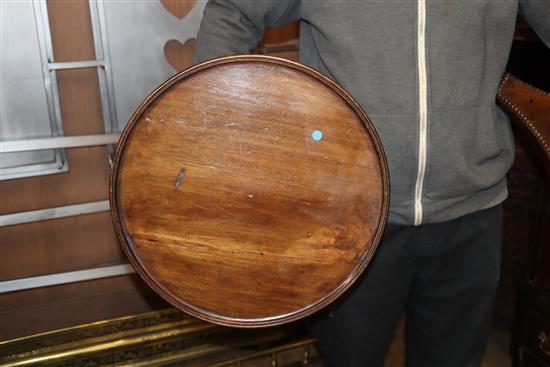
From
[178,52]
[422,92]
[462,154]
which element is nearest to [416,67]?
[422,92]

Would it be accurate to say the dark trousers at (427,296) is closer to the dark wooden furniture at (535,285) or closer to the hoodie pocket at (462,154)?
the hoodie pocket at (462,154)

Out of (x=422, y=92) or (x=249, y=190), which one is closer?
(x=249, y=190)

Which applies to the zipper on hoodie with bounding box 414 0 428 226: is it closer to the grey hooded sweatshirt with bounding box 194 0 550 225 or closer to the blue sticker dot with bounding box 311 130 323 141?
the grey hooded sweatshirt with bounding box 194 0 550 225

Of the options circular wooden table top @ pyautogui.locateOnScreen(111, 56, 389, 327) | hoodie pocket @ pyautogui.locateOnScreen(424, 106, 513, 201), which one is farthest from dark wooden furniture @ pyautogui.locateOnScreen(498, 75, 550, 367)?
circular wooden table top @ pyautogui.locateOnScreen(111, 56, 389, 327)

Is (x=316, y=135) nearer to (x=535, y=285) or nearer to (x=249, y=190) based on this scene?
(x=249, y=190)

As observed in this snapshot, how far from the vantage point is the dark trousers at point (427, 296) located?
133 centimetres

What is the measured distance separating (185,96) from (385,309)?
681 mm

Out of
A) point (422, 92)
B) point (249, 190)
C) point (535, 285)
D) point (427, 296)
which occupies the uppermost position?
point (422, 92)

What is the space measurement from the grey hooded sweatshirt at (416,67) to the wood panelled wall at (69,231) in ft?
Answer: 2.23

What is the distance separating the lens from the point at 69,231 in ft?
6.18

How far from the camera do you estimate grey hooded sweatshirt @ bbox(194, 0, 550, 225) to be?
121 centimetres

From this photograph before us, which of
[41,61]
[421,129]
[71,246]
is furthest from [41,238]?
[421,129]

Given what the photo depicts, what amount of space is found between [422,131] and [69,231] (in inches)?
46.6

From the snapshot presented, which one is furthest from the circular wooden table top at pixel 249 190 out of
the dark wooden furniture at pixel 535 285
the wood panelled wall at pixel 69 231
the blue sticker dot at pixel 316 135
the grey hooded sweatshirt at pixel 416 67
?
the dark wooden furniture at pixel 535 285
